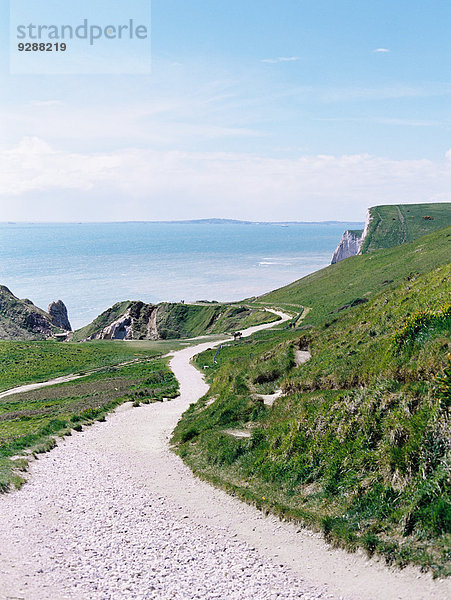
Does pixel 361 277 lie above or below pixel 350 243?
below

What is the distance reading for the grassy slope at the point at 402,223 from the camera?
129125 mm

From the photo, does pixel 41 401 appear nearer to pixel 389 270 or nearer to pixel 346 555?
pixel 346 555

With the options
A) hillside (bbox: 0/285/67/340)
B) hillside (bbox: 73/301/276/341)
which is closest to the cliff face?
hillside (bbox: 73/301/276/341)

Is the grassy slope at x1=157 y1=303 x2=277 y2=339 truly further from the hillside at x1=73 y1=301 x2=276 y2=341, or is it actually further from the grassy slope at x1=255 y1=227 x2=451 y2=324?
the grassy slope at x1=255 y1=227 x2=451 y2=324

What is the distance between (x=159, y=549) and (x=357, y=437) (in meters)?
6.23

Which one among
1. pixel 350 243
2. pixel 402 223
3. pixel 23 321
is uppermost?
pixel 402 223

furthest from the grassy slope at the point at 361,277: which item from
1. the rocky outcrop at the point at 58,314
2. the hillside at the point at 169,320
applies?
the rocky outcrop at the point at 58,314

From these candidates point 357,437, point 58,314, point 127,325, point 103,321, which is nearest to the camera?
point 357,437

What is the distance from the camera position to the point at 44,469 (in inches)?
747

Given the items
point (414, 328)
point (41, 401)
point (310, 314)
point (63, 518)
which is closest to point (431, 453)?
point (414, 328)

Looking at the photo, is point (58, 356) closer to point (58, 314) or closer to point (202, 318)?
point (202, 318)

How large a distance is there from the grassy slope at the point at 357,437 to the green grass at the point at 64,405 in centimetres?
669

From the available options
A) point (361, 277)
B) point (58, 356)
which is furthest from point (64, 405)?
point (361, 277)

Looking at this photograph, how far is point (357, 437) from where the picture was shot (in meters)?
13.8
